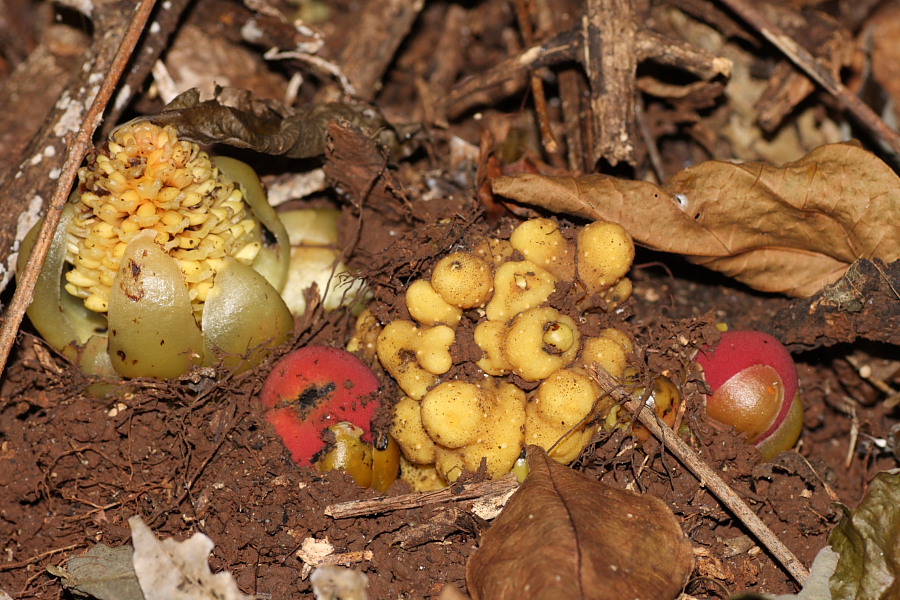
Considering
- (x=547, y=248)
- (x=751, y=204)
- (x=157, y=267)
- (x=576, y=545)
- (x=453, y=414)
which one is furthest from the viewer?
(x=751, y=204)

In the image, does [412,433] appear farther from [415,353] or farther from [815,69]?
[815,69]

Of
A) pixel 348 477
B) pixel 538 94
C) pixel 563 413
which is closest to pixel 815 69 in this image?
pixel 538 94

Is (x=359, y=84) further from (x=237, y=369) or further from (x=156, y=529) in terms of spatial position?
(x=156, y=529)

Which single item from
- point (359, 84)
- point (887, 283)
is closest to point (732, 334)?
point (887, 283)

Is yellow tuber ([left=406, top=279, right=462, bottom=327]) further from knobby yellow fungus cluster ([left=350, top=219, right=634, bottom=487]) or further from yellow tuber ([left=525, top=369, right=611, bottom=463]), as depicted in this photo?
yellow tuber ([left=525, top=369, right=611, bottom=463])

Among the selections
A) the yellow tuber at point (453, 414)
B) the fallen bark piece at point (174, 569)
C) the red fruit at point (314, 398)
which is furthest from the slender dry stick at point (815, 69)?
the fallen bark piece at point (174, 569)

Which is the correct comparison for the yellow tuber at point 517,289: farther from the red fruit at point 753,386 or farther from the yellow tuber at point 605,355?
the red fruit at point 753,386

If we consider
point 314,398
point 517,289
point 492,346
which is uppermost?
point 517,289
